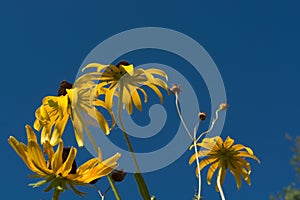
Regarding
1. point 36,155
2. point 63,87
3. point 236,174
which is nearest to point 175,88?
point 63,87

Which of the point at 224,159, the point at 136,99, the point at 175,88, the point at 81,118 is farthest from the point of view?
the point at 224,159

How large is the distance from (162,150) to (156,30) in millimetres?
296

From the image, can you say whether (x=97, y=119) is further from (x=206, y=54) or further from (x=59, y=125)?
(x=206, y=54)

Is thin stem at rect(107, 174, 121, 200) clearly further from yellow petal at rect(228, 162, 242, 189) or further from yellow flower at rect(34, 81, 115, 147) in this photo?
yellow petal at rect(228, 162, 242, 189)

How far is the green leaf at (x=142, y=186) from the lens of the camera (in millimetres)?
787

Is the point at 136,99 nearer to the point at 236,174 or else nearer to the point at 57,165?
the point at 57,165

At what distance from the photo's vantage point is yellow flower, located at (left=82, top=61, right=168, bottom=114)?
1093 millimetres

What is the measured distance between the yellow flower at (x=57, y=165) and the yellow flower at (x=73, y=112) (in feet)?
0.14

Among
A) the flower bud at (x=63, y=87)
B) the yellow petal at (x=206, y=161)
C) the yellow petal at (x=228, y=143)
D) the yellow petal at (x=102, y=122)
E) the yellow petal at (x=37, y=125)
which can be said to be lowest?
the yellow petal at (x=102, y=122)

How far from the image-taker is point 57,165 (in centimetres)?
88

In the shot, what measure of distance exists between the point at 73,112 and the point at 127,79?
0.19 metres

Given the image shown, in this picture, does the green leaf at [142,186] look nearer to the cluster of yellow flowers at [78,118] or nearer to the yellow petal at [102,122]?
the cluster of yellow flowers at [78,118]

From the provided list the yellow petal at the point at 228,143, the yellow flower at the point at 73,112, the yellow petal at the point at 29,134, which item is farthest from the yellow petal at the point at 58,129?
the yellow petal at the point at 228,143

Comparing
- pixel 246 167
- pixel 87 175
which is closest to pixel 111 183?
pixel 87 175
